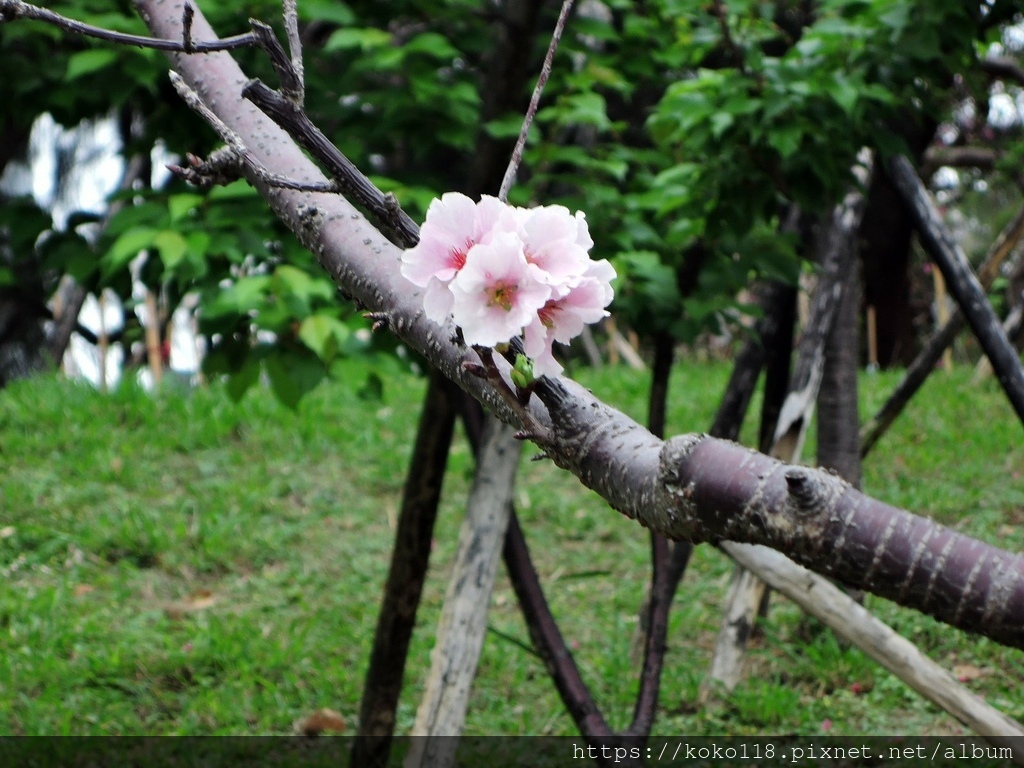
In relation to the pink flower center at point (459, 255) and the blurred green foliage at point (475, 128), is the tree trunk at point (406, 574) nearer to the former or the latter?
the blurred green foliage at point (475, 128)

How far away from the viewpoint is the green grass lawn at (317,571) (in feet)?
12.1

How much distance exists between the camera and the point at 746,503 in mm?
876

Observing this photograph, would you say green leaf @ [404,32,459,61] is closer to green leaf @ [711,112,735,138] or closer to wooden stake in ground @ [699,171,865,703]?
green leaf @ [711,112,735,138]

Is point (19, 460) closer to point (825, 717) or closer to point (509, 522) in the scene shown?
point (509, 522)

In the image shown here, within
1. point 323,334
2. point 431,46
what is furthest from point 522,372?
point 431,46

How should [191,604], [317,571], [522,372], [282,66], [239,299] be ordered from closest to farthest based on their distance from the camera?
1. [522,372]
2. [282,66]
3. [239,299]
4. [191,604]
5. [317,571]

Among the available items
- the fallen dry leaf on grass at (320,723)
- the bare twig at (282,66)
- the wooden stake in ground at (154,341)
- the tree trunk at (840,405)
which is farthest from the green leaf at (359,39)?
the wooden stake in ground at (154,341)

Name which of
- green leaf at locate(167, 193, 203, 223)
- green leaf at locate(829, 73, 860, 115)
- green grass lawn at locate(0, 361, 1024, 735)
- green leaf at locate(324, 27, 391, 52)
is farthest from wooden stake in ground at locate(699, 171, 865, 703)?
green leaf at locate(167, 193, 203, 223)

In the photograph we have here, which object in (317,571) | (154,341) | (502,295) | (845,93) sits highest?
(845,93)

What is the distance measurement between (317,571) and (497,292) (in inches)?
167

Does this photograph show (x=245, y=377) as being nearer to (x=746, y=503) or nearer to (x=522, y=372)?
(x=522, y=372)

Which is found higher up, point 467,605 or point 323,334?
point 323,334

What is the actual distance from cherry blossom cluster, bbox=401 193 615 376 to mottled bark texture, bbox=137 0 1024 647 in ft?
0.22

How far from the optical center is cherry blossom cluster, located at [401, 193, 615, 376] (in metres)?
0.90
